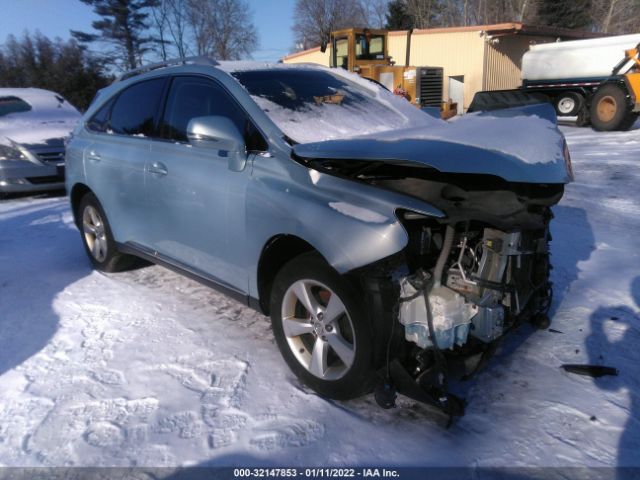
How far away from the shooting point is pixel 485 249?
8.41 feet

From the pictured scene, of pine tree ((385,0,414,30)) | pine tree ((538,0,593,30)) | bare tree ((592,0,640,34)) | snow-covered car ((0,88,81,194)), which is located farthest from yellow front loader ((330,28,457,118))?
bare tree ((592,0,640,34))

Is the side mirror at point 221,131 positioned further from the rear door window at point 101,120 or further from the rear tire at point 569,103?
the rear tire at point 569,103

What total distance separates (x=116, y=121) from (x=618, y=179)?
23.4 feet

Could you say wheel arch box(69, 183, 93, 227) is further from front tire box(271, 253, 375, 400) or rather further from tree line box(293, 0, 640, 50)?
tree line box(293, 0, 640, 50)

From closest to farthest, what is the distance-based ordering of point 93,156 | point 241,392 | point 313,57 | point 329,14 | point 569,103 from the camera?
1. point 241,392
2. point 93,156
3. point 569,103
4. point 313,57
5. point 329,14

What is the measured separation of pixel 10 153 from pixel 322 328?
767cm

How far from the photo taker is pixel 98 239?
4.81m

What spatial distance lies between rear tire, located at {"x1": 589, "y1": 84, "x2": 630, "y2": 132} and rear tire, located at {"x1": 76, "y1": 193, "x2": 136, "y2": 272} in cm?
1327

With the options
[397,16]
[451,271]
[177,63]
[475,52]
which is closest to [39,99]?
[177,63]

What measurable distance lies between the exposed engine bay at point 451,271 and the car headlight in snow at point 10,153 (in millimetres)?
7391

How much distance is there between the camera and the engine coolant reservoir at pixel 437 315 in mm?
2408

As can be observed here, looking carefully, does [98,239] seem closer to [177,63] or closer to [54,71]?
[177,63]

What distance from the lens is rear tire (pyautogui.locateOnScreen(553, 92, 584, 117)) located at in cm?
1498

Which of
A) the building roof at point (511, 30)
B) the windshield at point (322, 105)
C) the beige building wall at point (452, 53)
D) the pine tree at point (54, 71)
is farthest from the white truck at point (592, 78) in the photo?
the pine tree at point (54, 71)
